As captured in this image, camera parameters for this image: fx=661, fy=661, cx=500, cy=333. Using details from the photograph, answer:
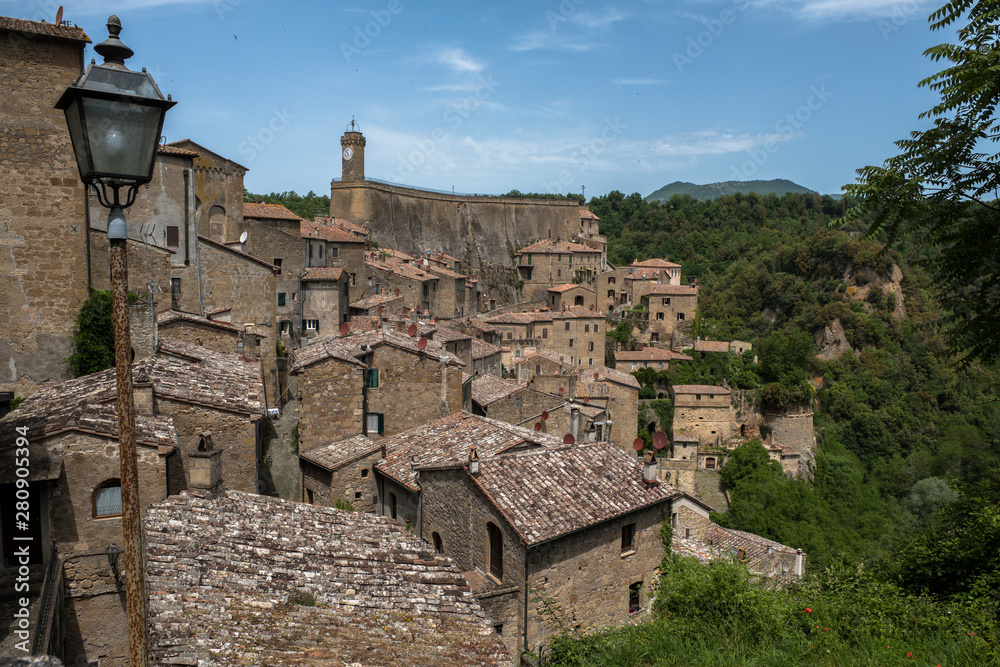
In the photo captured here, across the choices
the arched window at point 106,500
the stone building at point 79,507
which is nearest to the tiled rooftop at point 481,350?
the stone building at point 79,507

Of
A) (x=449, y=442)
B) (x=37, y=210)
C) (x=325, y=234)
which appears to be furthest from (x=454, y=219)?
(x=37, y=210)

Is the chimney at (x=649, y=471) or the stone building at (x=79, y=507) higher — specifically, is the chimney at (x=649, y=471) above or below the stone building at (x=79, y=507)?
below

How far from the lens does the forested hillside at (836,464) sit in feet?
23.0

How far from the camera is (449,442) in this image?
16.6 m

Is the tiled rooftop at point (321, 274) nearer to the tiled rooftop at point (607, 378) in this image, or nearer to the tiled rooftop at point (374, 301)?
the tiled rooftop at point (374, 301)

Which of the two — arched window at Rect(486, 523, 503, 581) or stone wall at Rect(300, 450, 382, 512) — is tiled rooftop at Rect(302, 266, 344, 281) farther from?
arched window at Rect(486, 523, 503, 581)

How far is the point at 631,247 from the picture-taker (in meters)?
101

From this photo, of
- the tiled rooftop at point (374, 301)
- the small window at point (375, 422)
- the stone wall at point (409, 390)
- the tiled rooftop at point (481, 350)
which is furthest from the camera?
the tiled rooftop at point (374, 301)

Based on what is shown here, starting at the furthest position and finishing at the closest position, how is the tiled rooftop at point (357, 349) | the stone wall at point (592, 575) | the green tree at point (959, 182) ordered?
the tiled rooftop at point (357, 349)
the stone wall at point (592, 575)
the green tree at point (959, 182)

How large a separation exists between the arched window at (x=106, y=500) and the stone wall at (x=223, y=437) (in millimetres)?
1748

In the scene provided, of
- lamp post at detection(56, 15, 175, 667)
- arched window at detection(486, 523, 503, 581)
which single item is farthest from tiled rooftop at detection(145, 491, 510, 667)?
arched window at detection(486, 523, 503, 581)

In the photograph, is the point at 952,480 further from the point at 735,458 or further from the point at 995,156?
the point at 735,458

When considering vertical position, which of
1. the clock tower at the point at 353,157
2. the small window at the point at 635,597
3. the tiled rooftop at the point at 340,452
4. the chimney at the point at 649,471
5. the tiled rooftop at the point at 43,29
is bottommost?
the small window at the point at 635,597

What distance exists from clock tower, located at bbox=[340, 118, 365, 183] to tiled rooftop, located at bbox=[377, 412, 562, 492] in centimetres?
5525
